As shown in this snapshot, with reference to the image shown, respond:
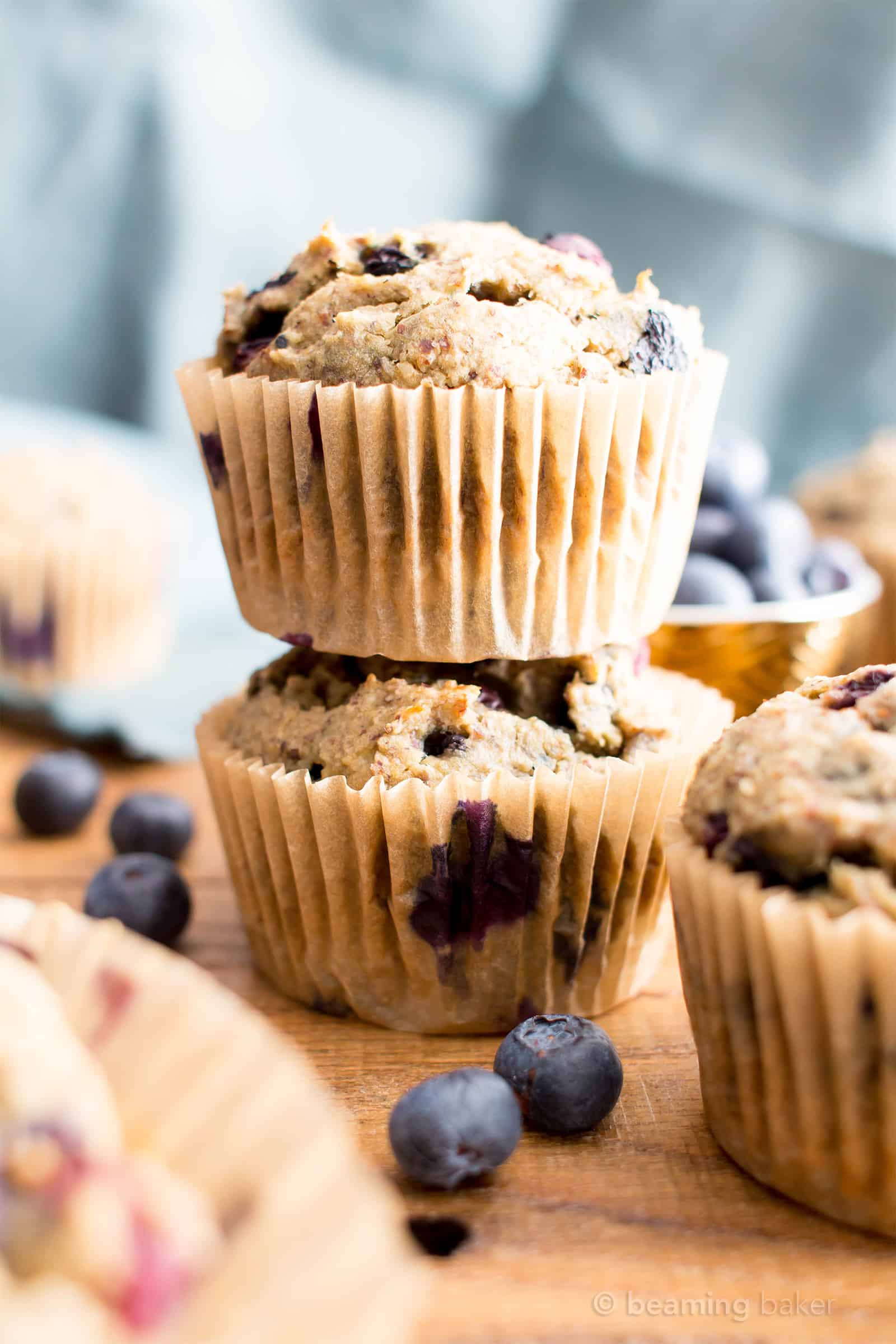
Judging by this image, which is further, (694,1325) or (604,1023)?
(604,1023)

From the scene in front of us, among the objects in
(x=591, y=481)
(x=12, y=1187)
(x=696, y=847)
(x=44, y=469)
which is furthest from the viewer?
(x=44, y=469)

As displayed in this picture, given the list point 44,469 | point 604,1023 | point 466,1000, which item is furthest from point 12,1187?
point 44,469

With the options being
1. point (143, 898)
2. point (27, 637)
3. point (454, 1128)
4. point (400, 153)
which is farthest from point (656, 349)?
point (400, 153)

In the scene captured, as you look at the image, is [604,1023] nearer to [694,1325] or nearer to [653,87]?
[694,1325]

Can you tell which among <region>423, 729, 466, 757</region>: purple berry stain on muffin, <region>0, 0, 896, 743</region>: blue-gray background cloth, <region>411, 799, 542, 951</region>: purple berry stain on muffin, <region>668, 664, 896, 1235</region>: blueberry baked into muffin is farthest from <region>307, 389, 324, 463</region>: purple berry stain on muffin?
<region>0, 0, 896, 743</region>: blue-gray background cloth

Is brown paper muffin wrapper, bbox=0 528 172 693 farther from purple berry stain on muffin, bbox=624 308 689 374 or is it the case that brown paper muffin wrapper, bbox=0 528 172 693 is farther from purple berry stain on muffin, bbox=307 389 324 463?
purple berry stain on muffin, bbox=624 308 689 374

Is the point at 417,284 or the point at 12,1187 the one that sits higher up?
the point at 417,284
